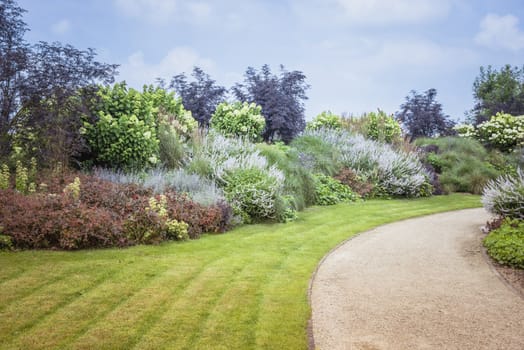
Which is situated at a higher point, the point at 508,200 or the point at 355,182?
the point at 355,182

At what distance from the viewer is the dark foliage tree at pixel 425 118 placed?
79.5 ft

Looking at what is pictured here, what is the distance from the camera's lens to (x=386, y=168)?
477 inches

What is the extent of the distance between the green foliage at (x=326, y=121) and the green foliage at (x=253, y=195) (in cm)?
1044

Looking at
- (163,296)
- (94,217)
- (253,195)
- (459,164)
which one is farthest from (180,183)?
(459,164)

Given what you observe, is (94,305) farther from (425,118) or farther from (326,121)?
(425,118)

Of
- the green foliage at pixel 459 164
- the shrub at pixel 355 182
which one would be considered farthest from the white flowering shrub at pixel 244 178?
the green foliage at pixel 459 164

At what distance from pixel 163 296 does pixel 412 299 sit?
8.33ft

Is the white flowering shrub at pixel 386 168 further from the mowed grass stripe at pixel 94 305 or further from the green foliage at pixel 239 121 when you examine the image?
the mowed grass stripe at pixel 94 305

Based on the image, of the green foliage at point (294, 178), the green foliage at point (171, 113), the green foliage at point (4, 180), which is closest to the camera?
the green foliage at point (4, 180)

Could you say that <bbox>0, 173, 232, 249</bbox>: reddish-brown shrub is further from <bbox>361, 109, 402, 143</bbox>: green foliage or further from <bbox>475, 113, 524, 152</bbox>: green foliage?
<bbox>475, 113, 524, 152</bbox>: green foliage

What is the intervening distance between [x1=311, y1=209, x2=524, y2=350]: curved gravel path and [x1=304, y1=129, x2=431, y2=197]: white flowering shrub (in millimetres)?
5120

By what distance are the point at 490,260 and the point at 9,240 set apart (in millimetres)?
6341

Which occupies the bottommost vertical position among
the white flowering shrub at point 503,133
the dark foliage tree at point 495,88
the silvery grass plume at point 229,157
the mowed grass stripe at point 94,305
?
the mowed grass stripe at point 94,305

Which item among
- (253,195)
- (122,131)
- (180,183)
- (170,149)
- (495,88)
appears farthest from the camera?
(495,88)
